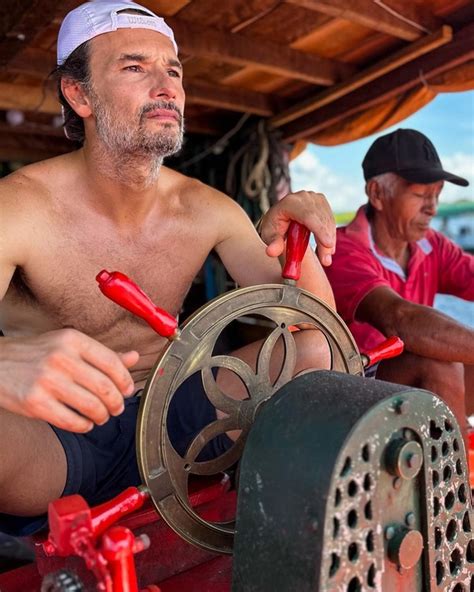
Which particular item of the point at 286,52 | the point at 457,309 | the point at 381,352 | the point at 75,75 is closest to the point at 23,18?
the point at 75,75

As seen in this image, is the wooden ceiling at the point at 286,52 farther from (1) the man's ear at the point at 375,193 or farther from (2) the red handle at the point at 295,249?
(2) the red handle at the point at 295,249

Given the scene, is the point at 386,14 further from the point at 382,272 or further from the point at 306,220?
the point at 306,220

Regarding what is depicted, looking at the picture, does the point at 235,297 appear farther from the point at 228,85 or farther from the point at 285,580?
the point at 228,85

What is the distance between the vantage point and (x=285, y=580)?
94 centimetres

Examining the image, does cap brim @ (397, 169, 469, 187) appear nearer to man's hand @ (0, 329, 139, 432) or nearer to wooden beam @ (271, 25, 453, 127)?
wooden beam @ (271, 25, 453, 127)

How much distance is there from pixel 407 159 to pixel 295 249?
1.60 metres

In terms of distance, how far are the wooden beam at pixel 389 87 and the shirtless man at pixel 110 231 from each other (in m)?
1.99

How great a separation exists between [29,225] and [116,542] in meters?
0.99

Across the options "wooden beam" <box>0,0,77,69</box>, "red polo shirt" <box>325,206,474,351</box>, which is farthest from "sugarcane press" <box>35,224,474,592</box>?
"wooden beam" <box>0,0,77,69</box>

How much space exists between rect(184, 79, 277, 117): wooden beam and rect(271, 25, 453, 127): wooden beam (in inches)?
5.2

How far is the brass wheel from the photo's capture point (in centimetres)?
111

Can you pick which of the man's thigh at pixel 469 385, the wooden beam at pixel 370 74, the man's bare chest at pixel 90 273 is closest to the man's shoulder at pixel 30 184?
the man's bare chest at pixel 90 273

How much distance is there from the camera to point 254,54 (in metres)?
3.59

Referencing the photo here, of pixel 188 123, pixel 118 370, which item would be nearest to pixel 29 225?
pixel 118 370
